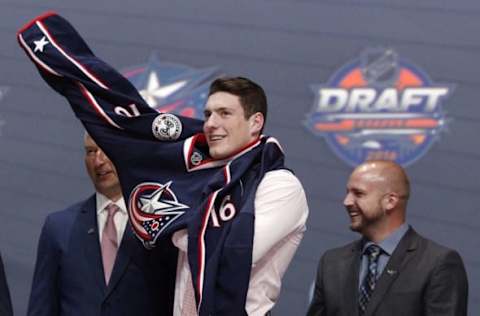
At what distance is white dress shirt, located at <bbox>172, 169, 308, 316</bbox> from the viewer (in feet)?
8.61

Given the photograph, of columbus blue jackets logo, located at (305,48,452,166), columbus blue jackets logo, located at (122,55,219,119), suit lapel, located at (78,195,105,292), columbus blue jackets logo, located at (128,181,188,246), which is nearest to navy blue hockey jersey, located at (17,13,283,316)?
columbus blue jackets logo, located at (128,181,188,246)

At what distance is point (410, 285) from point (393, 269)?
75 mm

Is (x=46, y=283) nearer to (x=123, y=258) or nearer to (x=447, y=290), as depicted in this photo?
(x=123, y=258)

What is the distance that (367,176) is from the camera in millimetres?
3297

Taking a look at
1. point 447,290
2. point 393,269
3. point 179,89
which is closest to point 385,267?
point 393,269

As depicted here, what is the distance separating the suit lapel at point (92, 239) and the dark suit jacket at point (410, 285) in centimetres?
65

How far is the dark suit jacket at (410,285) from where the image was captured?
3.07m

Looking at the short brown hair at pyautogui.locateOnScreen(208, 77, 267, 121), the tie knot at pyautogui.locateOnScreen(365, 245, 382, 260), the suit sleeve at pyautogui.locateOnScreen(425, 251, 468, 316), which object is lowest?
the suit sleeve at pyautogui.locateOnScreen(425, 251, 468, 316)

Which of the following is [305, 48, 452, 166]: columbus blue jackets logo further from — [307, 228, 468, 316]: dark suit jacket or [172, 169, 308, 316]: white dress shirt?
[172, 169, 308, 316]: white dress shirt

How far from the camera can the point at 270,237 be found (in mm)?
2625

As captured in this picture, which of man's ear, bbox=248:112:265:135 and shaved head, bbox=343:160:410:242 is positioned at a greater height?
man's ear, bbox=248:112:265:135

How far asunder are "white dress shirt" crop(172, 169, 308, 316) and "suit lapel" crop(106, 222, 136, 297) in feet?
0.91

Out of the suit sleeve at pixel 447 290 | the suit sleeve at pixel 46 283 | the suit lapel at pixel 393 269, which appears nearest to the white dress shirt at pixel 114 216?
the suit sleeve at pixel 46 283

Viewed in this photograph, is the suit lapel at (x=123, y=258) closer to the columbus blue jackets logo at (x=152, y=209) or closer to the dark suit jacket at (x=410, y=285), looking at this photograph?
the columbus blue jackets logo at (x=152, y=209)
